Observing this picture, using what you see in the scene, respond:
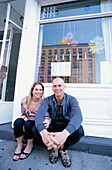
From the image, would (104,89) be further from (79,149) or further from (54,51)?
(54,51)

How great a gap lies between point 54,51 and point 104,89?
141cm

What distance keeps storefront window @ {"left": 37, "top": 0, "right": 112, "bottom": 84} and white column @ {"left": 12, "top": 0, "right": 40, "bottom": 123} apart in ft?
0.68

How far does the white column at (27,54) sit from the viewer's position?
1.96 metres

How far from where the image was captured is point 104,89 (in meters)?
1.85

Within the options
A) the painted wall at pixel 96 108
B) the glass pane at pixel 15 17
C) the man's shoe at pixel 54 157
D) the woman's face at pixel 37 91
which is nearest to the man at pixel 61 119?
the man's shoe at pixel 54 157

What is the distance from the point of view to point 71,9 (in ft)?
7.69

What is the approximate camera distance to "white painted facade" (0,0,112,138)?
5.85ft

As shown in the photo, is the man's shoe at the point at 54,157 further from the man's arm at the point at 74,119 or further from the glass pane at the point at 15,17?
the glass pane at the point at 15,17

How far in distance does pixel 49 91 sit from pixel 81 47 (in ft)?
4.12

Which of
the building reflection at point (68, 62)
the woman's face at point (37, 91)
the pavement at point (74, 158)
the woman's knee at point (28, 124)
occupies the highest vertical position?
the building reflection at point (68, 62)

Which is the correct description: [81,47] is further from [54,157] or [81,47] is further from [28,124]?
[54,157]

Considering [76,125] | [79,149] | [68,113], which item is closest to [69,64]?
[68,113]

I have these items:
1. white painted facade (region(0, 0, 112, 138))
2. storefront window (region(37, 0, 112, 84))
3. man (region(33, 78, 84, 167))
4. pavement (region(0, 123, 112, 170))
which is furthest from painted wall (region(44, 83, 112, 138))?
man (region(33, 78, 84, 167))

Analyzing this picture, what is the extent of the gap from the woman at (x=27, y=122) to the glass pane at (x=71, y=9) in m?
1.98
